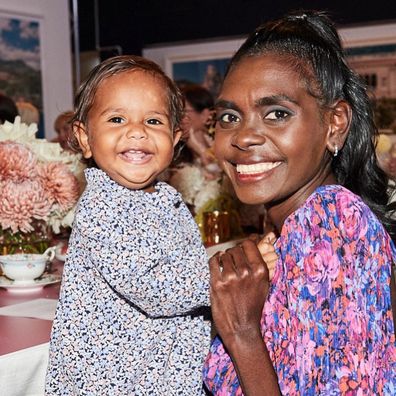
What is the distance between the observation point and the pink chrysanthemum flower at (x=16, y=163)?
2.64m

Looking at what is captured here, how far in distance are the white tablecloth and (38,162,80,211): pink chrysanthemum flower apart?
0.95 m

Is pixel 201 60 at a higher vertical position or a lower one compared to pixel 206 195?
higher

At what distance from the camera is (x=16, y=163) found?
8.72 ft

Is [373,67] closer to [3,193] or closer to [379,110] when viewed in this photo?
[379,110]

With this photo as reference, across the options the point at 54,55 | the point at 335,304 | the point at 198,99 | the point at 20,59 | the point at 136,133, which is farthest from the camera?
the point at 54,55

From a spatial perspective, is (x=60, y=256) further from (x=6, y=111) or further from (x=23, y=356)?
(x=6, y=111)

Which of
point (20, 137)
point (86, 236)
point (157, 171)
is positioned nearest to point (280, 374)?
point (86, 236)

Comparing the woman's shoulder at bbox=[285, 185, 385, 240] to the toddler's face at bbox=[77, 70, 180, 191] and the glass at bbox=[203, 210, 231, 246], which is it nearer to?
the toddler's face at bbox=[77, 70, 180, 191]

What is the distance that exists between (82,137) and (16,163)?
0.84 m

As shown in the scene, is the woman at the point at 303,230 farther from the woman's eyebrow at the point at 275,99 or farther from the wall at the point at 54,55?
the wall at the point at 54,55

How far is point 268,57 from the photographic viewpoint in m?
1.45

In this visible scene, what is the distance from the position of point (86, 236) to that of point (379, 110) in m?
6.12

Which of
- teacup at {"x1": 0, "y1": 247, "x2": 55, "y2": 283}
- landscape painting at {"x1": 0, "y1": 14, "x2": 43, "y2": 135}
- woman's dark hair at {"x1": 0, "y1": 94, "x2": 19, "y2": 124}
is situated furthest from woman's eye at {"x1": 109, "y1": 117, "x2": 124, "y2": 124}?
landscape painting at {"x1": 0, "y1": 14, "x2": 43, "y2": 135}

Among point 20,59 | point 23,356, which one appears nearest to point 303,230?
point 23,356
